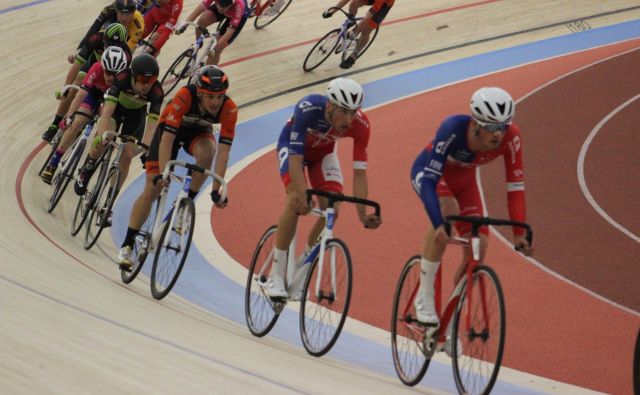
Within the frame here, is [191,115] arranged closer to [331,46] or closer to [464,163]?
[464,163]

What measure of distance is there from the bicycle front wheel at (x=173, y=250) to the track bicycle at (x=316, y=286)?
424 mm

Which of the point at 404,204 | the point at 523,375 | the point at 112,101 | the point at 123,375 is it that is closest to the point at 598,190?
the point at 404,204

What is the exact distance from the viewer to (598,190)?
31.0 ft

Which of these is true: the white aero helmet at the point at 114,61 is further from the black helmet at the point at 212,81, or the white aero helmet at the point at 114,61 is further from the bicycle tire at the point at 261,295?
the bicycle tire at the point at 261,295

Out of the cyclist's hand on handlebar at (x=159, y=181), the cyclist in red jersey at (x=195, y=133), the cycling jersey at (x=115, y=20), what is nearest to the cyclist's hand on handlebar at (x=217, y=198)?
the cyclist in red jersey at (x=195, y=133)

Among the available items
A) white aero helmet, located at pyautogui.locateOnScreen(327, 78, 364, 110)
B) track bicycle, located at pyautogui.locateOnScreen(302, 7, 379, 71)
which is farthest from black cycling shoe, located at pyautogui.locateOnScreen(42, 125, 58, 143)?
white aero helmet, located at pyautogui.locateOnScreen(327, 78, 364, 110)

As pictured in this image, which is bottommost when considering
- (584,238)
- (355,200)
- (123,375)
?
(584,238)

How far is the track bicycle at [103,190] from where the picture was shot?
7266 mm

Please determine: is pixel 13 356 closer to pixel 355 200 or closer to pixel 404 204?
pixel 355 200

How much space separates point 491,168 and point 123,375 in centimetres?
700

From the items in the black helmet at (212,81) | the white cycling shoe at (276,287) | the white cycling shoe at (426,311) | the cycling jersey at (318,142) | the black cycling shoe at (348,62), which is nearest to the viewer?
the white cycling shoe at (426,311)

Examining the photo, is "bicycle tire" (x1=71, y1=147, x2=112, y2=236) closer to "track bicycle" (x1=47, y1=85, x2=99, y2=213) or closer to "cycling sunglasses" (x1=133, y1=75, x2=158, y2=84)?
"track bicycle" (x1=47, y1=85, x2=99, y2=213)

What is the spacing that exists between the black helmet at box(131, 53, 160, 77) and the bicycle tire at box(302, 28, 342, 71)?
546cm

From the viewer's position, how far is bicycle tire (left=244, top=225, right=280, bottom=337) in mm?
5801
